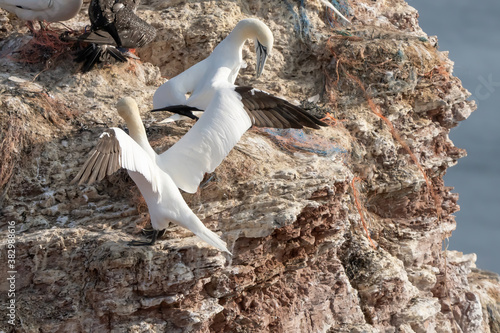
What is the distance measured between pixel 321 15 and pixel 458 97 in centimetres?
208

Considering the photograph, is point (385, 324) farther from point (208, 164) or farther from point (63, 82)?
point (63, 82)

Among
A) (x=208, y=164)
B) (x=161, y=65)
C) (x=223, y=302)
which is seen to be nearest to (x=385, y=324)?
(x=223, y=302)

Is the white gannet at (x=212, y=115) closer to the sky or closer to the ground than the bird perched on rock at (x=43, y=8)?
closer to the ground

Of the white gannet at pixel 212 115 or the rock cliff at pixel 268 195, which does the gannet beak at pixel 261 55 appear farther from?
the rock cliff at pixel 268 195

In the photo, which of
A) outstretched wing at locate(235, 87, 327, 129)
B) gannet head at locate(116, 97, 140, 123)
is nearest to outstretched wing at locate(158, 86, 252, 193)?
outstretched wing at locate(235, 87, 327, 129)

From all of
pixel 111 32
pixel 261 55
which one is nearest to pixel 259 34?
pixel 261 55

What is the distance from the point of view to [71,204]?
662 cm

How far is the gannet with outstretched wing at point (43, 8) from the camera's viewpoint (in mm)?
7984

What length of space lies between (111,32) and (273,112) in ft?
8.29

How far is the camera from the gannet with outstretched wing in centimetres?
798

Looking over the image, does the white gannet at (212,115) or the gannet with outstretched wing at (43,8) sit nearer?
the white gannet at (212,115)

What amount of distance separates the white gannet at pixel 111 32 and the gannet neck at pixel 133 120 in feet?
7.03

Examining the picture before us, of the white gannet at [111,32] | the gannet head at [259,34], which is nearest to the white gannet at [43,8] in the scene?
the white gannet at [111,32]

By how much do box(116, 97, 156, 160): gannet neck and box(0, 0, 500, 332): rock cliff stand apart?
72cm
